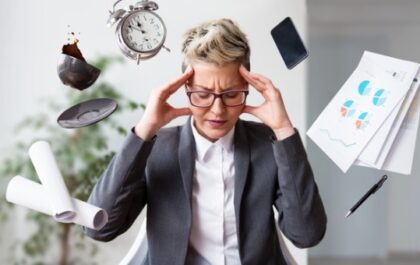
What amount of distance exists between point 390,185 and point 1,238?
6.31ft

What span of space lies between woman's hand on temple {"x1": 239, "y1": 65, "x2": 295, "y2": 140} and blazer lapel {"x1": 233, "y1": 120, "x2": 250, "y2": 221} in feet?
0.26

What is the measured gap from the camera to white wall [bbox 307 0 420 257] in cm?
294

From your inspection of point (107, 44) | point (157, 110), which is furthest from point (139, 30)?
point (107, 44)

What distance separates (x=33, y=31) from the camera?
2.75 m

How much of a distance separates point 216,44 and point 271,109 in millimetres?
201

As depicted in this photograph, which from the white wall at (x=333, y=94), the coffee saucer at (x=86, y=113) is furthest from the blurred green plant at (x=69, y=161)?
the coffee saucer at (x=86, y=113)

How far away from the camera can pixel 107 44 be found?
2.74 meters

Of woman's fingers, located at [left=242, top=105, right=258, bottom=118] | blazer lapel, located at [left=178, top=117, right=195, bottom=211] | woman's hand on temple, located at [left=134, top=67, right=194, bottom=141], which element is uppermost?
woman's hand on temple, located at [left=134, top=67, right=194, bottom=141]

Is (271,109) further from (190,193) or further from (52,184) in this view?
(52,184)

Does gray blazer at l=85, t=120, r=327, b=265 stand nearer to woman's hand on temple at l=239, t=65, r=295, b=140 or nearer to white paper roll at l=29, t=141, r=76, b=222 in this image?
woman's hand on temple at l=239, t=65, r=295, b=140

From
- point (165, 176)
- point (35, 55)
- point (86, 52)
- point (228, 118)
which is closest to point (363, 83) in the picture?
point (228, 118)

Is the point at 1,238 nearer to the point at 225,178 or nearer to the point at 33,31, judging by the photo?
the point at 33,31

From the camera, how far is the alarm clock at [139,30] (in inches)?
55.3

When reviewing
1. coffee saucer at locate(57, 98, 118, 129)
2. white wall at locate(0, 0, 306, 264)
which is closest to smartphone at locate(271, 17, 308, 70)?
coffee saucer at locate(57, 98, 118, 129)
